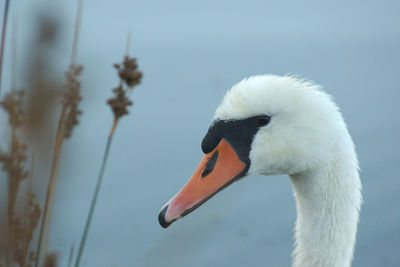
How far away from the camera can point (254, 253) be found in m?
5.66

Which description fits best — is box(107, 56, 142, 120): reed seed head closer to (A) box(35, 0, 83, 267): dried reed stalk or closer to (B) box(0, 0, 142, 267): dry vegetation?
(B) box(0, 0, 142, 267): dry vegetation

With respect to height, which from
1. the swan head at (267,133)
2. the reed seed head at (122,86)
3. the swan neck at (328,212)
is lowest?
the swan neck at (328,212)

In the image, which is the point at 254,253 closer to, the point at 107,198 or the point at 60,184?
the point at 107,198

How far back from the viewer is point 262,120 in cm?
269

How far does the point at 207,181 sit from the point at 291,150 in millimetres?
414

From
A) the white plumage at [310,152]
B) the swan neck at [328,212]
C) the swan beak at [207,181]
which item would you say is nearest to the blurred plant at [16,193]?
the swan beak at [207,181]

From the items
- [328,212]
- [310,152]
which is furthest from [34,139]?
[328,212]

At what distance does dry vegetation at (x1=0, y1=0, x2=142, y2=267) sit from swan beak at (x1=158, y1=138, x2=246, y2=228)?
1.85ft

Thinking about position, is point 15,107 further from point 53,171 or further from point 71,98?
point 53,171

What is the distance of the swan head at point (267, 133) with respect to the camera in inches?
104

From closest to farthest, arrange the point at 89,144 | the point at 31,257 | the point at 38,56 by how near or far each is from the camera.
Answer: the point at 31,257, the point at 38,56, the point at 89,144

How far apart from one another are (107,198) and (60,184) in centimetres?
384

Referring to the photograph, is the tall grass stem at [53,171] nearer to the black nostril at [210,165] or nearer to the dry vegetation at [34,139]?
the dry vegetation at [34,139]

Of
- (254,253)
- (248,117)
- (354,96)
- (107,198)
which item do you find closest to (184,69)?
(354,96)
